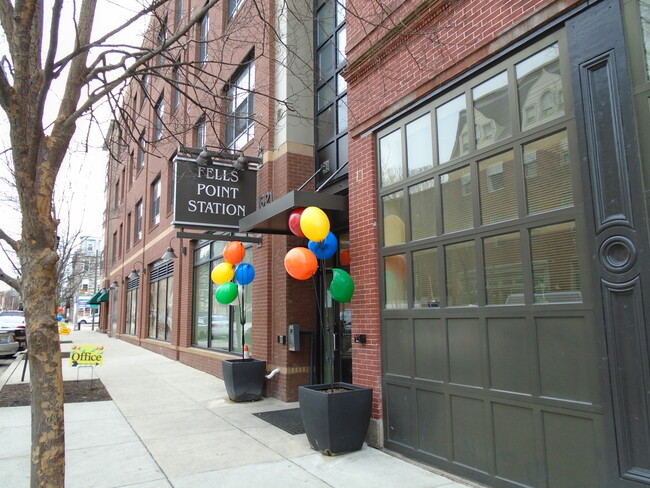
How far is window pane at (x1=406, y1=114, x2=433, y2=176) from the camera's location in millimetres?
5438

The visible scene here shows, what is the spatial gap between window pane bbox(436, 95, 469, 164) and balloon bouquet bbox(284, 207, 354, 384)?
1564 millimetres

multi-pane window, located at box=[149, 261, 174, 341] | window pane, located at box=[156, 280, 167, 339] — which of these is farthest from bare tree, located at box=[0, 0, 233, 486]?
window pane, located at box=[156, 280, 167, 339]

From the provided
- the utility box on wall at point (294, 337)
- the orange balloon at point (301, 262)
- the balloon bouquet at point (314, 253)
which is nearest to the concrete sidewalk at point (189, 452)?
the utility box on wall at point (294, 337)

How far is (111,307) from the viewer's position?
30766 mm

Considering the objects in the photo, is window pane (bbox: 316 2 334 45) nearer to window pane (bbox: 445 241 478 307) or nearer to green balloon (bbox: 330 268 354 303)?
green balloon (bbox: 330 268 354 303)

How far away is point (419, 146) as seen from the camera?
5.57 metres

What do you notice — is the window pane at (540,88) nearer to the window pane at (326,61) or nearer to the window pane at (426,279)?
the window pane at (426,279)

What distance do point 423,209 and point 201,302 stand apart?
9.12 metres

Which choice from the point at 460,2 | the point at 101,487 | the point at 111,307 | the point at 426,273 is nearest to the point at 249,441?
the point at 101,487

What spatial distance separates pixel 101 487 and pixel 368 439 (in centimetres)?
290

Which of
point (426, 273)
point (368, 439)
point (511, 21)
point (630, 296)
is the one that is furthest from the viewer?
point (368, 439)

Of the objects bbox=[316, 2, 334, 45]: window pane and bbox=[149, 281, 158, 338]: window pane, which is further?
bbox=[149, 281, 158, 338]: window pane

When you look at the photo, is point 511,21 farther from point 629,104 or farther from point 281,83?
point 281,83

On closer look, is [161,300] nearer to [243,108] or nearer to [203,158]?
[243,108]
